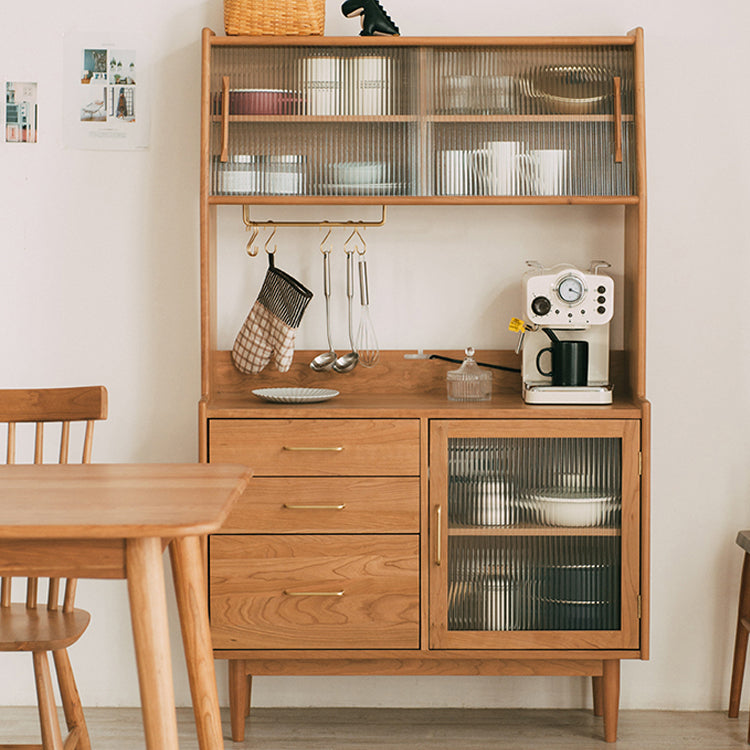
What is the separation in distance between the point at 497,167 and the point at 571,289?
400 millimetres

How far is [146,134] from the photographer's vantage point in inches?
111

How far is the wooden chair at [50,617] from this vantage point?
5.88ft

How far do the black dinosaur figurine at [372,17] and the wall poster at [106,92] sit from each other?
67cm

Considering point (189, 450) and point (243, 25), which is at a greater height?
point (243, 25)

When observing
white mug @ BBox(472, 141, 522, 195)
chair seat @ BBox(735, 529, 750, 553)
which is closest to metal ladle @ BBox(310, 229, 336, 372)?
white mug @ BBox(472, 141, 522, 195)

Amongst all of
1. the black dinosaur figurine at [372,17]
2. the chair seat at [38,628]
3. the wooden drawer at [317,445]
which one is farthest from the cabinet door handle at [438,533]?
the black dinosaur figurine at [372,17]

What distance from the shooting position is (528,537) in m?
2.53

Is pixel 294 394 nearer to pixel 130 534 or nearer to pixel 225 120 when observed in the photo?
pixel 225 120

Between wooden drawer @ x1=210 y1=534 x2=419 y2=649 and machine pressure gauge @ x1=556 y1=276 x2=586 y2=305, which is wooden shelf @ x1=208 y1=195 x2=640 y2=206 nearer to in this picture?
machine pressure gauge @ x1=556 y1=276 x2=586 y2=305

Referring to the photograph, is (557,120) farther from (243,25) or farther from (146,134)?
(146,134)

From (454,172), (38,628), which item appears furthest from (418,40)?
(38,628)

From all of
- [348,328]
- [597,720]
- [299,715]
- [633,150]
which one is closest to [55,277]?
[348,328]

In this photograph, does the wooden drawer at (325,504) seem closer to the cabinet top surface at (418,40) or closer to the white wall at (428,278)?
the white wall at (428,278)

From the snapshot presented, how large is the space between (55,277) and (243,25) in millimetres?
959
